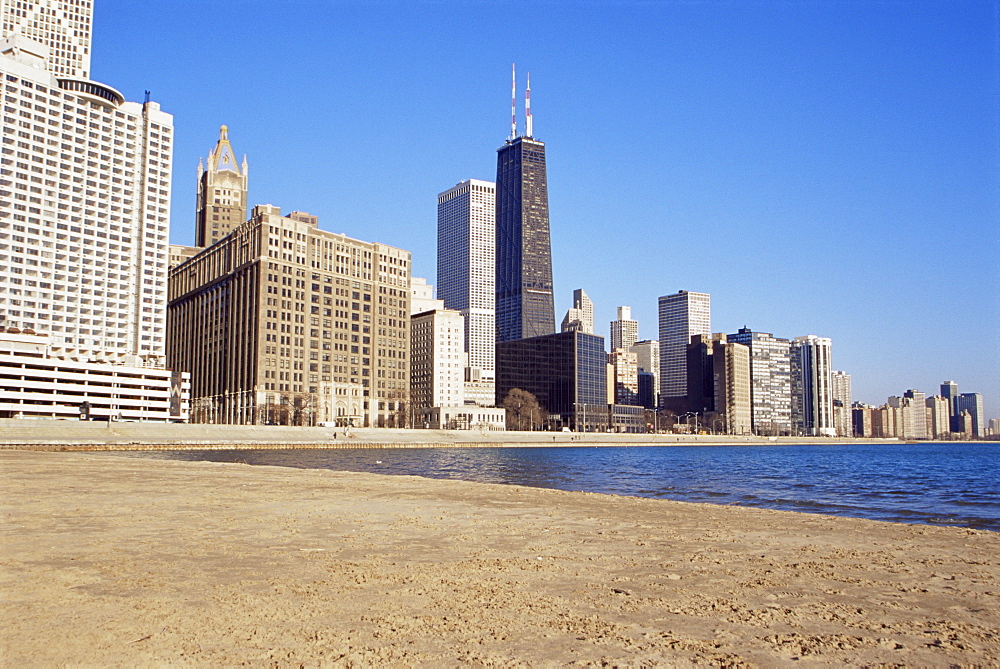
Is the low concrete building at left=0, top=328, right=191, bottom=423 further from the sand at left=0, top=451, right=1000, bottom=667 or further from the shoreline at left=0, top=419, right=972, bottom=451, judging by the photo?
the sand at left=0, top=451, right=1000, bottom=667

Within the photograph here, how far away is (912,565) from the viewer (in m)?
14.0

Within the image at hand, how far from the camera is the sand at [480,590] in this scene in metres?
8.23

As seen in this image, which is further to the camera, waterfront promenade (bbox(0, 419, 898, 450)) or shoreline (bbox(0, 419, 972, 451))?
waterfront promenade (bbox(0, 419, 898, 450))

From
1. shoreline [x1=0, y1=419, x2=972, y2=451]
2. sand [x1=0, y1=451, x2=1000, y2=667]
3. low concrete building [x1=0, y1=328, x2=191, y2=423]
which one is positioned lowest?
shoreline [x1=0, y1=419, x2=972, y2=451]

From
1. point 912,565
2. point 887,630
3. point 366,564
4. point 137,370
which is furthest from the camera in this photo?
point 137,370

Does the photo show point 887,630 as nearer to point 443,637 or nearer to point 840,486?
point 443,637

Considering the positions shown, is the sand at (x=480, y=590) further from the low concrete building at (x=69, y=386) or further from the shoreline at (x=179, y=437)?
the low concrete building at (x=69, y=386)

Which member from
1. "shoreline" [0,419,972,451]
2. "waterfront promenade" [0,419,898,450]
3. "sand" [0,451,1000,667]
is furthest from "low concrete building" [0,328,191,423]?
"sand" [0,451,1000,667]

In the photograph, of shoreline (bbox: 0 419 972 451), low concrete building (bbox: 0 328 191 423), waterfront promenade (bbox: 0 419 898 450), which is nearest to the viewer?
shoreline (bbox: 0 419 972 451)

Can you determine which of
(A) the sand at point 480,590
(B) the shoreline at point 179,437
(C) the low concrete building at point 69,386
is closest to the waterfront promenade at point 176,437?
(B) the shoreline at point 179,437

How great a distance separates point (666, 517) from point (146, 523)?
12990mm

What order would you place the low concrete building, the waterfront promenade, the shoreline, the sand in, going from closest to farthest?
the sand, the shoreline, the waterfront promenade, the low concrete building

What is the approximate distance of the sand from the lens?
8.23 metres

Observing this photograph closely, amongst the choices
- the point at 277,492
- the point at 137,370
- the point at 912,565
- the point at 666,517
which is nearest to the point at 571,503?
the point at 666,517
